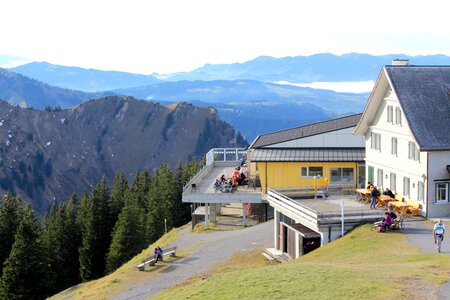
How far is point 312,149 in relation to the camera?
186 feet

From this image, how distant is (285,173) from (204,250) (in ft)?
43.8

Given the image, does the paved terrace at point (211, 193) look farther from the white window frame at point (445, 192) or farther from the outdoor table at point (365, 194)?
the white window frame at point (445, 192)

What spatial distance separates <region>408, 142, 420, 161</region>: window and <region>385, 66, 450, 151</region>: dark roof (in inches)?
54.0

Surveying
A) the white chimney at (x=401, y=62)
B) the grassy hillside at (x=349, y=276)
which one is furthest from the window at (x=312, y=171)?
the grassy hillside at (x=349, y=276)

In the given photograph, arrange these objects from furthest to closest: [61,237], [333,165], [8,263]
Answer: [61,237] < [8,263] < [333,165]

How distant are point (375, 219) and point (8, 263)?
36.2m

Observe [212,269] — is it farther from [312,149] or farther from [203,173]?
[203,173]

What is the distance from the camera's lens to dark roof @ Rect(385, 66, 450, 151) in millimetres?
38906

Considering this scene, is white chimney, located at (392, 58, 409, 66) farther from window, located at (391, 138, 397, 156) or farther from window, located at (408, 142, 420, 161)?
window, located at (408, 142, 420, 161)

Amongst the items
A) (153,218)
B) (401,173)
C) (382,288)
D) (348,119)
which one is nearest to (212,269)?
(401,173)

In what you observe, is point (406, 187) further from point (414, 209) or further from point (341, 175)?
point (341, 175)

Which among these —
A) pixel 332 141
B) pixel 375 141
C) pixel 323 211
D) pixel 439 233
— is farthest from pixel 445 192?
pixel 332 141

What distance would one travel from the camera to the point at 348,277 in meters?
24.0

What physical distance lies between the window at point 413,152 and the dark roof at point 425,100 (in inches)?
54.0
